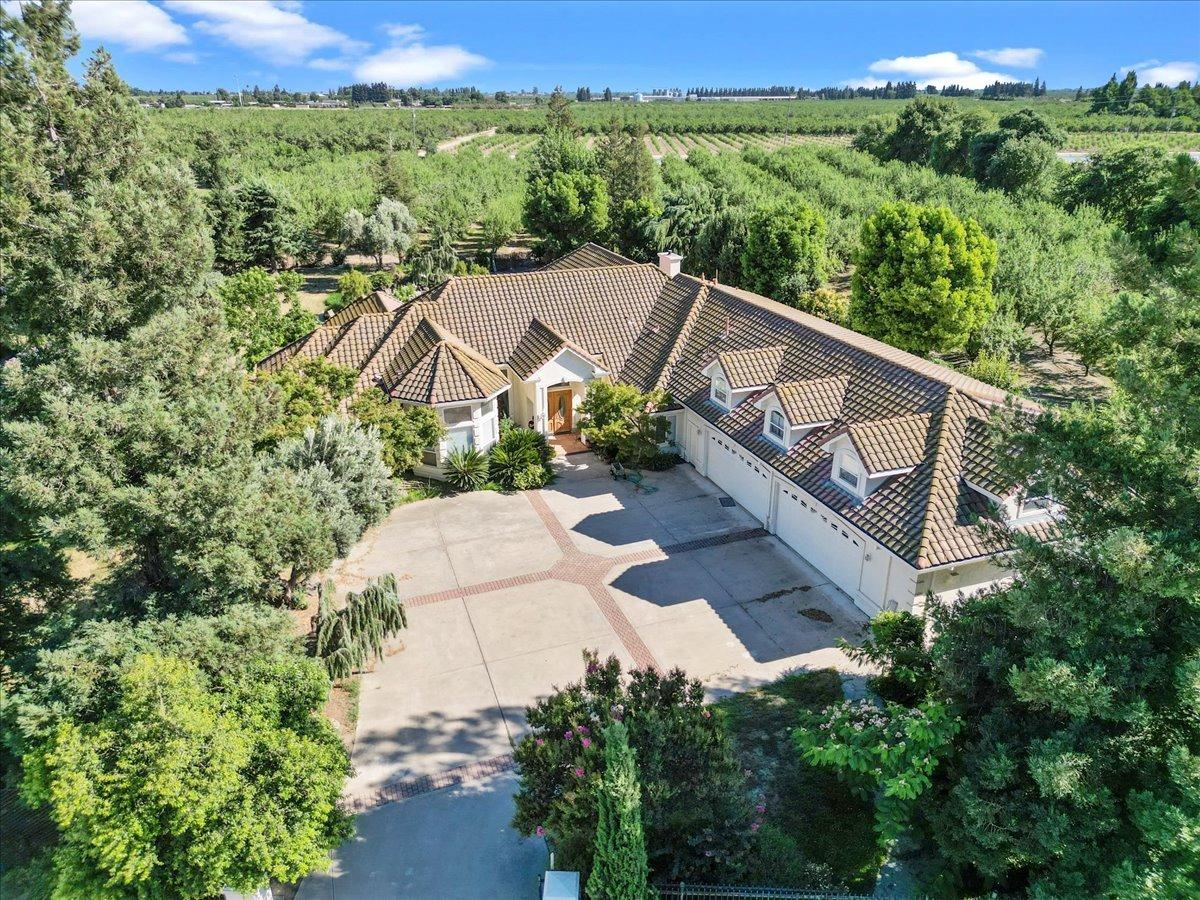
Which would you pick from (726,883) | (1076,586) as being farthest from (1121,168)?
(726,883)

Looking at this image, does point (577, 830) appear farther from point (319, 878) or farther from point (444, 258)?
point (444, 258)

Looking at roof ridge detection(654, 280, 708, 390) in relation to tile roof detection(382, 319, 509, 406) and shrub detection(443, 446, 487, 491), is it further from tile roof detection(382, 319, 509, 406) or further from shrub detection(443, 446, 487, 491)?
shrub detection(443, 446, 487, 491)

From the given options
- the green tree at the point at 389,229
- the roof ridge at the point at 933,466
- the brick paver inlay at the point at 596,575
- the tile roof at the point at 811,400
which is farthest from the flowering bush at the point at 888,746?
the green tree at the point at 389,229

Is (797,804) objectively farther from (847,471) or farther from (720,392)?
(720,392)

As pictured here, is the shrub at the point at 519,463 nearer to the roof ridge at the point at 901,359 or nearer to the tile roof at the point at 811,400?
the tile roof at the point at 811,400

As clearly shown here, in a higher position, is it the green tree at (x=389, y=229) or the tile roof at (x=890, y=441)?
the green tree at (x=389, y=229)
